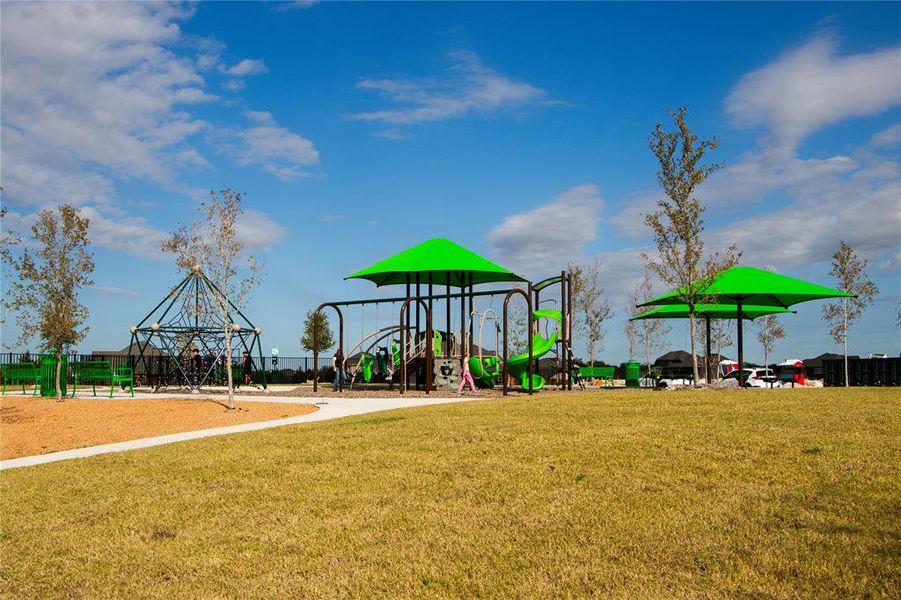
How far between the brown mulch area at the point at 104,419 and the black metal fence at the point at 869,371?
66.4 feet

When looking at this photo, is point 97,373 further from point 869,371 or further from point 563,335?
point 869,371

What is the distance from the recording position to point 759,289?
65.2 ft

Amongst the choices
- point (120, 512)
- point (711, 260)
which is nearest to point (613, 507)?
point (120, 512)

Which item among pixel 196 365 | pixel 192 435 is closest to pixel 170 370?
pixel 196 365

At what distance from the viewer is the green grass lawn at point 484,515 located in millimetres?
4305

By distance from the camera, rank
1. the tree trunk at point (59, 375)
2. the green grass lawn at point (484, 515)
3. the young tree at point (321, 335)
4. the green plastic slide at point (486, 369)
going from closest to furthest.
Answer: the green grass lawn at point (484, 515) → the tree trunk at point (59, 375) → the green plastic slide at point (486, 369) → the young tree at point (321, 335)

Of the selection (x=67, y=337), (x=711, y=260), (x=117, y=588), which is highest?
(x=711, y=260)

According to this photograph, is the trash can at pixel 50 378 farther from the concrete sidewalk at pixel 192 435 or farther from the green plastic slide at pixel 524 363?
the green plastic slide at pixel 524 363

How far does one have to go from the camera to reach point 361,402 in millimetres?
16797

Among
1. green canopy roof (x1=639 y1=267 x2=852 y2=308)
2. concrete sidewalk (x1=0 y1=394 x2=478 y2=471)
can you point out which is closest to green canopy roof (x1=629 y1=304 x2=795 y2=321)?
green canopy roof (x1=639 y1=267 x2=852 y2=308)

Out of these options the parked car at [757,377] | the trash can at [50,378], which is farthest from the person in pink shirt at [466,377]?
the parked car at [757,377]

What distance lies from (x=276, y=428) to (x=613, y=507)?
6.58m

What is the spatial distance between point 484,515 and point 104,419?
10.6 metres

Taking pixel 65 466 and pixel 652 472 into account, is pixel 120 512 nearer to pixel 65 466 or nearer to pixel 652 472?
pixel 65 466
